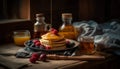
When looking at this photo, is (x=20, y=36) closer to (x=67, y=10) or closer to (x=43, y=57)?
(x=43, y=57)

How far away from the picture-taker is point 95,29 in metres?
1.73

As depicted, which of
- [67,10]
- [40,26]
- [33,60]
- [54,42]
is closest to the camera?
[33,60]

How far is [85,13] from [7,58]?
35.1 inches

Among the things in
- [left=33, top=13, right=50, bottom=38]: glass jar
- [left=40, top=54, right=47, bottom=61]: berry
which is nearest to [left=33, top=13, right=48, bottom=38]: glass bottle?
[left=33, top=13, right=50, bottom=38]: glass jar

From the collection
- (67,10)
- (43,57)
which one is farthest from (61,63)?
(67,10)

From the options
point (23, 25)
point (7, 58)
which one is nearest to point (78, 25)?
point (23, 25)

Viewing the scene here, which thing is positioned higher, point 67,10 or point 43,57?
point 67,10

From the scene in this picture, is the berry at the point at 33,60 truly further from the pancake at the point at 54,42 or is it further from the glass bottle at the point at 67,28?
the glass bottle at the point at 67,28

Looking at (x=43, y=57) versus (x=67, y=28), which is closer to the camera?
(x=43, y=57)

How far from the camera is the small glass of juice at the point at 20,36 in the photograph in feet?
5.38

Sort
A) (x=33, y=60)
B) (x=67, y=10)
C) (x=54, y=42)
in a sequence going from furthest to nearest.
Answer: (x=67, y=10), (x=54, y=42), (x=33, y=60)

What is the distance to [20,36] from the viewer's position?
1656mm

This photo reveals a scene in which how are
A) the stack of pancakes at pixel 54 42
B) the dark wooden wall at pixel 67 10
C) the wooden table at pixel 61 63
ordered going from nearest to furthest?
the wooden table at pixel 61 63 < the stack of pancakes at pixel 54 42 < the dark wooden wall at pixel 67 10

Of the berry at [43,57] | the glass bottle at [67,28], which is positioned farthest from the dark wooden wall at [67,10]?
the berry at [43,57]
